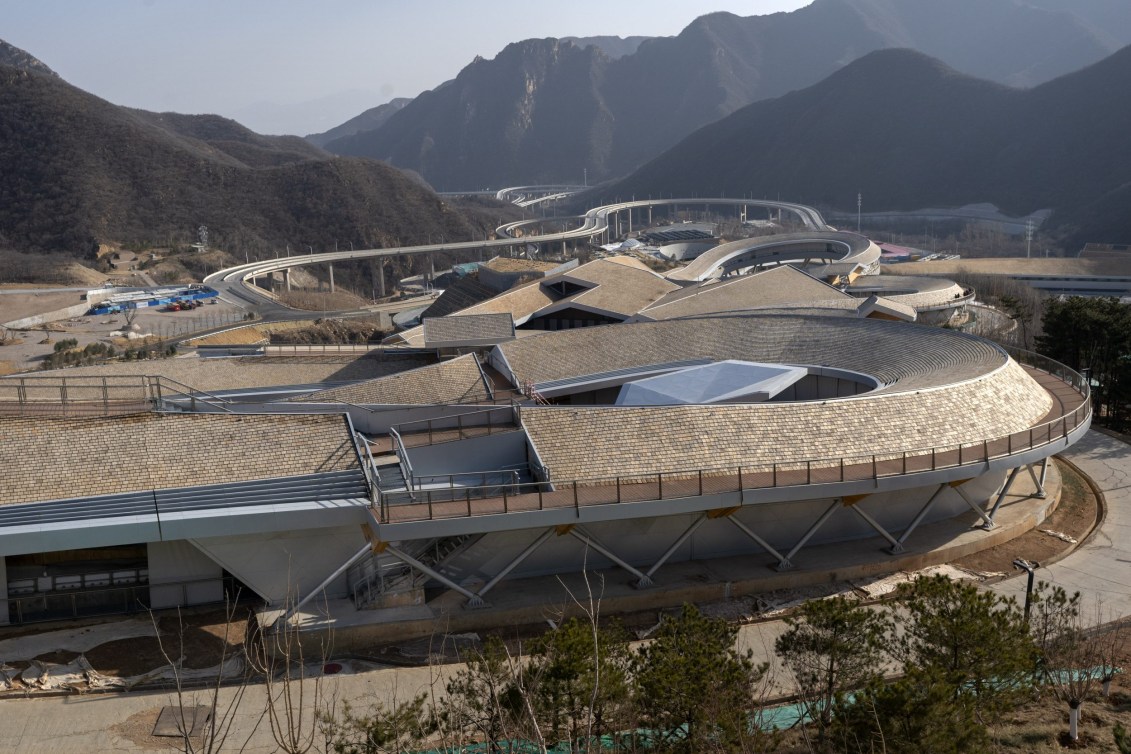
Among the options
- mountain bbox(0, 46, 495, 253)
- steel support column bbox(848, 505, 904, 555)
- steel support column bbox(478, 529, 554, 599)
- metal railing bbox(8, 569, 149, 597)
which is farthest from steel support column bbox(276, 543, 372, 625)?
mountain bbox(0, 46, 495, 253)

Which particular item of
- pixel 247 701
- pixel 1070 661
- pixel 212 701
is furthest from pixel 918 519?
pixel 212 701

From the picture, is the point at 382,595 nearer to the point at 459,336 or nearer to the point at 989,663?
the point at 989,663

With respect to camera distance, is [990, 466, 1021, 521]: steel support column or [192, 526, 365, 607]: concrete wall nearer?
[192, 526, 365, 607]: concrete wall

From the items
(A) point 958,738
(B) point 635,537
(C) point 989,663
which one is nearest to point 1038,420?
(B) point 635,537

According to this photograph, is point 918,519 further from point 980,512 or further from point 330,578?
point 330,578

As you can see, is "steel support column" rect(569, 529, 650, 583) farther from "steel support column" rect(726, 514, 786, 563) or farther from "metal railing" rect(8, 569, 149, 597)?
"metal railing" rect(8, 569, 149, 597)
